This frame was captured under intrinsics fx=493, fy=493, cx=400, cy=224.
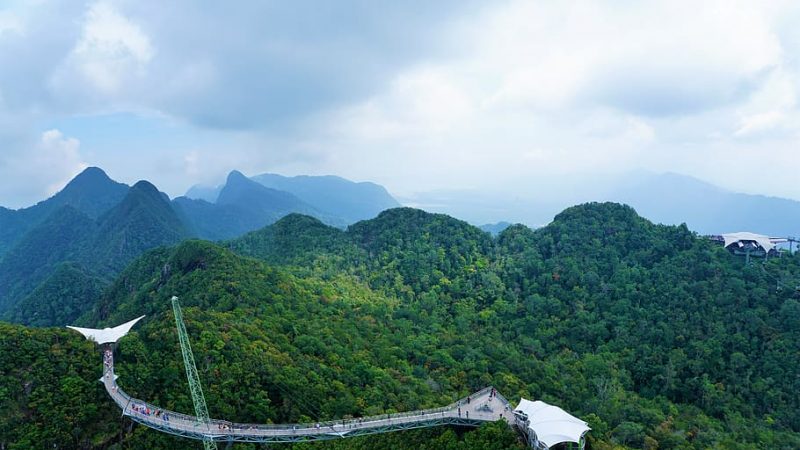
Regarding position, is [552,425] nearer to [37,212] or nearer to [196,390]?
[196,390]

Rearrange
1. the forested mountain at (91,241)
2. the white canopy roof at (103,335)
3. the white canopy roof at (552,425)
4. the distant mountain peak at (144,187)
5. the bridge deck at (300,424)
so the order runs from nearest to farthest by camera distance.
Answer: the white canopy roof at (552,425) → the bridge deck at (300,424) → the white canopy roof at (103,335) → the forested mountain at (91,241) → the distant mountain peak at (144,187)

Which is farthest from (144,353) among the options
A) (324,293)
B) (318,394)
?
(324,293)

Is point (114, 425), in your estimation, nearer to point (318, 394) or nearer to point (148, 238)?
point (318, 394)

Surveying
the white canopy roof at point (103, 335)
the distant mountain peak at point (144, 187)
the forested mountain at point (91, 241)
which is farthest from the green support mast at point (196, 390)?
the distant mountain peak at point (144, 187)

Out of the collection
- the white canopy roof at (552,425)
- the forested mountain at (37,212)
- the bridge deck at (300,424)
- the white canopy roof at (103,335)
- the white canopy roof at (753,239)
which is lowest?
the bridge deck at (300,424)

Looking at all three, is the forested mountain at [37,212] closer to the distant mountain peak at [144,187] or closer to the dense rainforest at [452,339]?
the distant mountain peak at [144,187]
